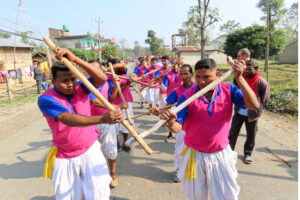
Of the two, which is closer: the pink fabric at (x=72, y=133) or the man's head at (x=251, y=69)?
the pink fabric at (x=72, y=133)

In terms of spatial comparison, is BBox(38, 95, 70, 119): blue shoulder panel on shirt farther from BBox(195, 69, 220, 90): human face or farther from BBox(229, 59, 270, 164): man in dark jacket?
BBox(229, 59, 270, 164): man in dark jacket

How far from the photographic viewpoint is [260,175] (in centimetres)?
325

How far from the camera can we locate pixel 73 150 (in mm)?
1964

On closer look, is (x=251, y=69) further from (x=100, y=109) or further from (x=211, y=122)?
(x=100, y=109)

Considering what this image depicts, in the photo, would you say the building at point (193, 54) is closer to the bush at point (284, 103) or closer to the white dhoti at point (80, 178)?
the bush at point (284, 103)

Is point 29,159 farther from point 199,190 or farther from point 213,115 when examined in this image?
point 213,115

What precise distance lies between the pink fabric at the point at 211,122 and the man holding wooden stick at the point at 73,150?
105cm

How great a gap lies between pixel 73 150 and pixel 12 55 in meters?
18.7

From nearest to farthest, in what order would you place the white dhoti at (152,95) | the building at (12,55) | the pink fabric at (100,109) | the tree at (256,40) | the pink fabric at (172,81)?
the pink fabric at (100,109), the pink fabric at (172,81), the white dhoti at (152,95), the building at (12,55), the tree at (256,40)

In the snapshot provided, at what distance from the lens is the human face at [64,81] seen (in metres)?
1.77

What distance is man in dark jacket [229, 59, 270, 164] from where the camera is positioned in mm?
3348

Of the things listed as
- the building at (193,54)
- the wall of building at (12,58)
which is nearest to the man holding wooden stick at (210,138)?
the wall of building at (12,58)

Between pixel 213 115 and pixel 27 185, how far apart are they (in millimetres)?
3299

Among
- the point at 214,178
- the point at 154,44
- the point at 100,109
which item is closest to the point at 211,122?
the point at 214,178
